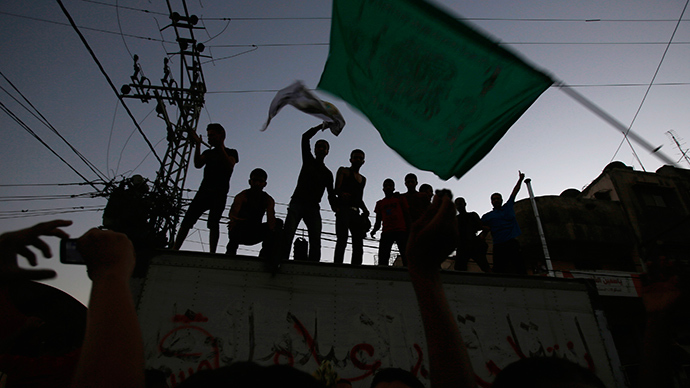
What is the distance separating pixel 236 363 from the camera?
77 centimetres

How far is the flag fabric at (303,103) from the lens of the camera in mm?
3828

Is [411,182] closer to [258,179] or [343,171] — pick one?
Answer: [343,171]

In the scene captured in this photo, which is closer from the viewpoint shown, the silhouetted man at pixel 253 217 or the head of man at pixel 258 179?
the silhouetted man at pixel 253 217

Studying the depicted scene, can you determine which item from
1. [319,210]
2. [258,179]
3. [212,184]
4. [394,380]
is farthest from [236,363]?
[258,179]

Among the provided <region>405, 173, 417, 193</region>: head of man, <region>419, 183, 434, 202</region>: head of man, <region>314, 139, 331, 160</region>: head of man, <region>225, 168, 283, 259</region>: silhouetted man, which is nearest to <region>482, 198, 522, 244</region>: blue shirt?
<region>419, 183, 434, 202</region>: head of man

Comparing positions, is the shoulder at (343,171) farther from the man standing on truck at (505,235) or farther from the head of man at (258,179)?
the man standing on truck at (505,235)

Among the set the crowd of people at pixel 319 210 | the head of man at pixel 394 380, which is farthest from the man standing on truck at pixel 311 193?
the head of man at pixel 394 380

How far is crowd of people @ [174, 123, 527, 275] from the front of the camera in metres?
4.85

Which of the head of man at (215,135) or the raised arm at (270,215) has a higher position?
the head of man at (215,135)

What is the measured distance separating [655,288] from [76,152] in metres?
12.4

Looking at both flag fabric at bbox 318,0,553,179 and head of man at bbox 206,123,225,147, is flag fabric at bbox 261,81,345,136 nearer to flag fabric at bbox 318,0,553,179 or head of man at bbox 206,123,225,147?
flag fabric at bbox 318,0,553,179

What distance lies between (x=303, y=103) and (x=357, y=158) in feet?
6.74

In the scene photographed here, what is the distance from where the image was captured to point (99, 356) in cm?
68

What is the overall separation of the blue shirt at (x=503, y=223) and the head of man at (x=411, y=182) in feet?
4.42
